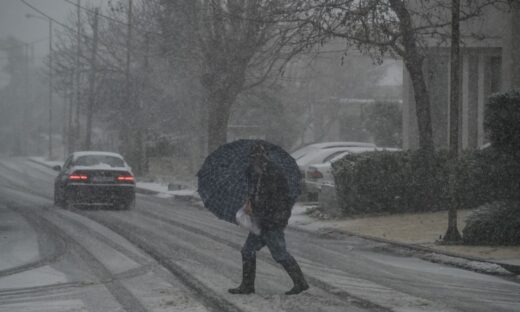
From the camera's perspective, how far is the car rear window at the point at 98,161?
22.9 meters

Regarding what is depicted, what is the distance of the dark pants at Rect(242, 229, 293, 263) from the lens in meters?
9.55

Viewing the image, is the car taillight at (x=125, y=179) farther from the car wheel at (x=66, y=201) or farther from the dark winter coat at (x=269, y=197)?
the dark winter coat at (x=269, y=197)

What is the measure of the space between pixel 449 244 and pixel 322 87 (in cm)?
4222

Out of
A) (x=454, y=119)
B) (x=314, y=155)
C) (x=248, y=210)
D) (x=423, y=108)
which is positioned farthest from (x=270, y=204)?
(x=314, y=155)

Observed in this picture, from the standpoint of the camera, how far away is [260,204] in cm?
948

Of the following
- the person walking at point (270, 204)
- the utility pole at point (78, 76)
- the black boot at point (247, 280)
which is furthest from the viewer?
the utility pole at point (78, 76)

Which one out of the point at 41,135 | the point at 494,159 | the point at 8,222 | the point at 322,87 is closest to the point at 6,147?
the point at 41,135

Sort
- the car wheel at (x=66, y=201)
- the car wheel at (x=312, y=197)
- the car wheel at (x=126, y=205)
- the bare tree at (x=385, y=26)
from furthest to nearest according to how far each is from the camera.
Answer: the car wheel at (x=312, y=197)
the car wheel at (x=126, y=205)
the car wheel at (x=66, y=201)
the bare tree at (x=385, y=26)

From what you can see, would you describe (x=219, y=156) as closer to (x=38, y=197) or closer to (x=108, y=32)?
(x=38, y=197)

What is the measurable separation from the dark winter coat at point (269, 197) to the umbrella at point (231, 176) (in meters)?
0.30

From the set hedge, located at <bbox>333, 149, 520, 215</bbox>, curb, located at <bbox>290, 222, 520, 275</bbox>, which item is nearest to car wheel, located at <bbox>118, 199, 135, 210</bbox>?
hedge, located at <bbox>333, 149, 520, 215</bbox>

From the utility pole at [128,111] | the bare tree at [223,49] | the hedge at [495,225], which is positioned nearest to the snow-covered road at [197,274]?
the hedge at [495,225]

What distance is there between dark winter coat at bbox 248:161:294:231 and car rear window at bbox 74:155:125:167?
45.5 feet

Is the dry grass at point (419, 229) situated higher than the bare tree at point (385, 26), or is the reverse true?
the bare tree at point (385, 26)
